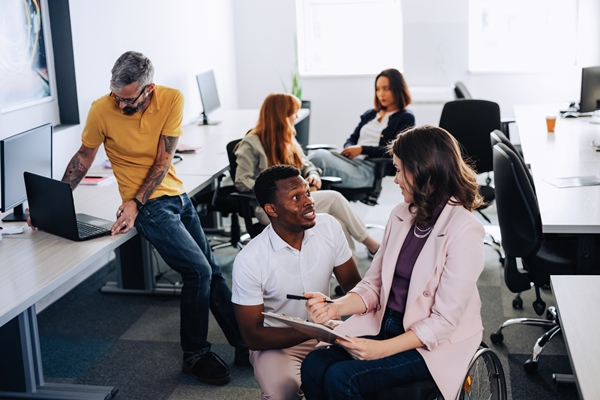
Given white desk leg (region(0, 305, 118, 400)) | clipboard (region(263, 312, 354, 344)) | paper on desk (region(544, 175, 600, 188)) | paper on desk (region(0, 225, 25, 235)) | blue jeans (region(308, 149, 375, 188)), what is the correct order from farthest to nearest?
blue jeans (region(308, 149, 375, 188)), paper on desk (region(544, 175, 600, 188)), paper on desk (region(0, 225, 25, 235)), white desk leg (region(0, 305, 118, 400)), clipboard (region(263, 312, 354, 344))

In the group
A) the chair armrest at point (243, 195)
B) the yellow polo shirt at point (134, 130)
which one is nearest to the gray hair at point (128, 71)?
the yellow polo shirt at point (134, 130)

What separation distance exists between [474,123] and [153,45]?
2.35 metres

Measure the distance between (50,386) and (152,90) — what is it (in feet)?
4.33

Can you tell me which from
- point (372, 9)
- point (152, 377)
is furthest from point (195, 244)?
point (372, 9)

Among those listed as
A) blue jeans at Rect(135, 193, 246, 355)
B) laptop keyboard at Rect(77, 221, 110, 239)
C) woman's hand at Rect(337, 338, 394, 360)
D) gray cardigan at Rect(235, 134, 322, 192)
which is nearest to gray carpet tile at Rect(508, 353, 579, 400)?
woman's hand at Rect(337, 338, 394, 360)

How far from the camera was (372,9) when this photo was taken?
22.6ft

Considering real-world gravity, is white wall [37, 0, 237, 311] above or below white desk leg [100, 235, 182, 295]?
above

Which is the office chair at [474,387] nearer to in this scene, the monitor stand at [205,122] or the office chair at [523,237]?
the office chair at [523,237]

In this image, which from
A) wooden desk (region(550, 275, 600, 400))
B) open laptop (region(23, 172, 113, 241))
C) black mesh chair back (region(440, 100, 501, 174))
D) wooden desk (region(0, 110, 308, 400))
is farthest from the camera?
black mesh chair back (region(440, 100, 501, 174))

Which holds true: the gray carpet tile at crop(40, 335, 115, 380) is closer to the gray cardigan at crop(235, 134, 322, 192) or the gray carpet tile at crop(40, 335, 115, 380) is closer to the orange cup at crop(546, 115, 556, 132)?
the gray cardigan at crop(235, 134, 322, 192)

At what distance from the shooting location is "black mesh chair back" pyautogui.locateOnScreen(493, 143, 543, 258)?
277cm

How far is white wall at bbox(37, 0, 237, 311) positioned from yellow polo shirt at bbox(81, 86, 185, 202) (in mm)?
972

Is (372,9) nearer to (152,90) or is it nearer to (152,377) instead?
(152,90)

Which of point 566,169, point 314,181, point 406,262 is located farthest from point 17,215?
point 566,169
